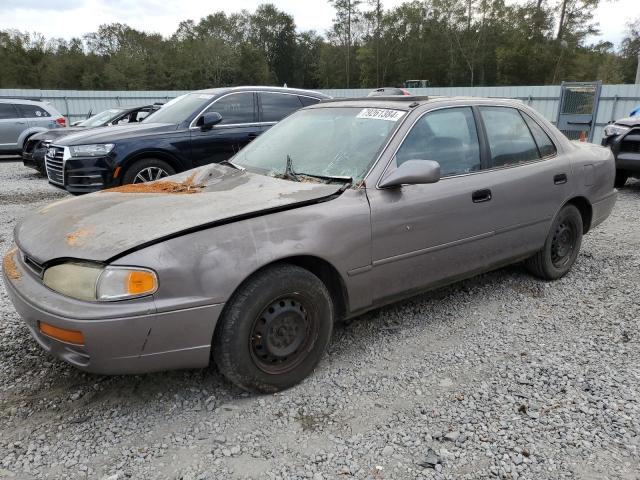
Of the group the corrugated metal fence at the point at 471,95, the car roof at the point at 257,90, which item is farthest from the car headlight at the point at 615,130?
the corrugated metal fence at the point at 471,95

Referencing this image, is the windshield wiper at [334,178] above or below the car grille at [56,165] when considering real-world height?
above

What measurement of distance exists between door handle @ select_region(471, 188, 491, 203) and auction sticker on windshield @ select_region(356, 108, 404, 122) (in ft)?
2.54

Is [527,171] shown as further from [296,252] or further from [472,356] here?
[296,252]

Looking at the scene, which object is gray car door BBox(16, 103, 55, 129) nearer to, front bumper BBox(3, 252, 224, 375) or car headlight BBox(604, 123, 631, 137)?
front bumper BBox(3, 252, 224, 375)

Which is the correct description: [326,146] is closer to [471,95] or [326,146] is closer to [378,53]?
[471,95]

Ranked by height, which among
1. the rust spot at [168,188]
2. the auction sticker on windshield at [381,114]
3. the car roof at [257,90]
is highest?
the car roof at [257,90]

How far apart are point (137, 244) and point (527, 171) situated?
9.91ft

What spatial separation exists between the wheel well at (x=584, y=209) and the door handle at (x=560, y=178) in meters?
0.30

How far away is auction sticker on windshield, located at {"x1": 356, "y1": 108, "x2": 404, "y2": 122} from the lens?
3.35m

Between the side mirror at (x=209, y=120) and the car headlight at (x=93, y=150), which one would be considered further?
the side mirror at (x=209, y=120)

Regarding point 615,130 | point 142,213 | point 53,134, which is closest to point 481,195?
point 142,213

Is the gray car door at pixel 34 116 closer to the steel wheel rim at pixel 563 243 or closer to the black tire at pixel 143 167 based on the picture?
the black tire at pixel 143 167

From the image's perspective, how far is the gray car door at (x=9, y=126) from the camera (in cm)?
1329

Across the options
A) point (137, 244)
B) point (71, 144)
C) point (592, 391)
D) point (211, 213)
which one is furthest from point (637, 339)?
point (71, 144)
